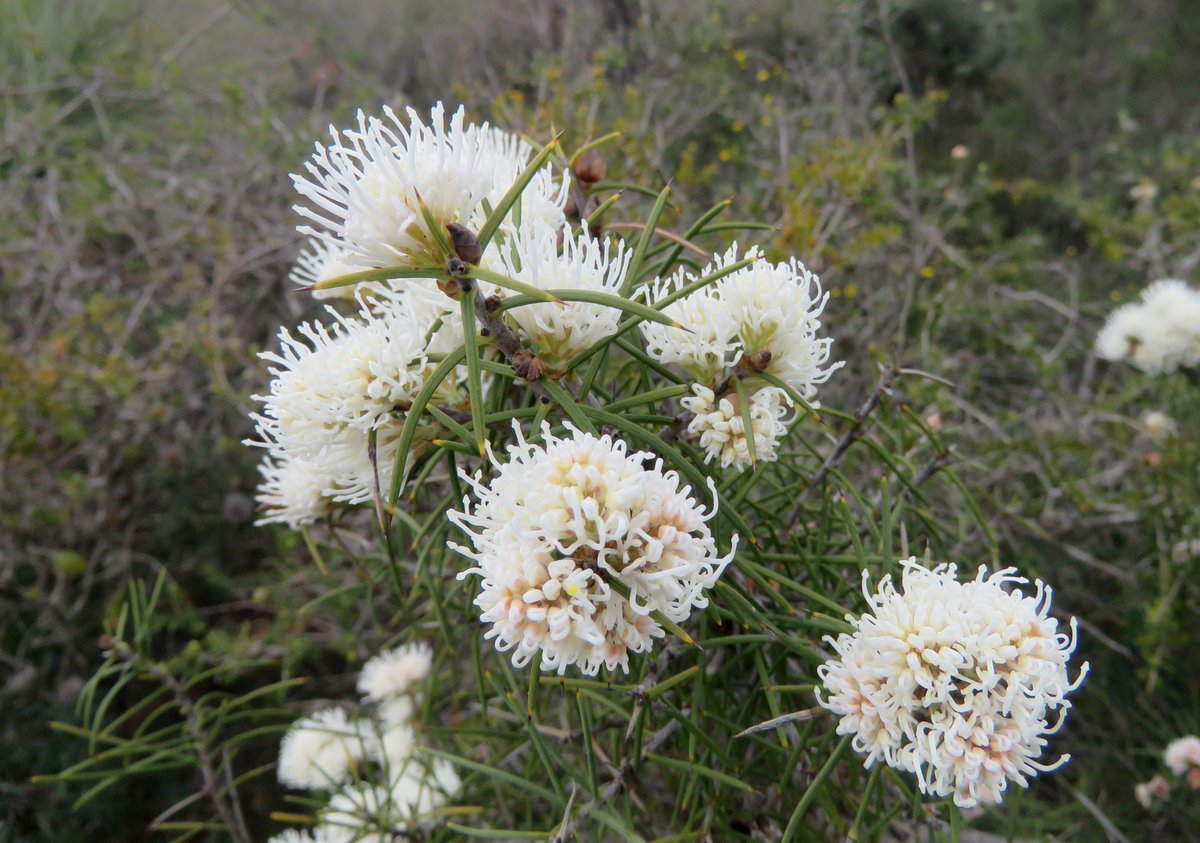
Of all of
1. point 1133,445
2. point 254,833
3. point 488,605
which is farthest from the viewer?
point 254,833

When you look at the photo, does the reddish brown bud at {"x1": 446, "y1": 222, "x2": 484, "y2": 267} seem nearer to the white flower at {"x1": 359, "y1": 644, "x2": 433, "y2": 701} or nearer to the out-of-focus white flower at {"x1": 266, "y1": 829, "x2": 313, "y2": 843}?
the white flower at {"x1": 359, "y1": 644, "x2": 433, "y2": 701}

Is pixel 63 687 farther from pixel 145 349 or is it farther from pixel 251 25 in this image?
pixel 251 25

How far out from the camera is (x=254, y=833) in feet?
6.92

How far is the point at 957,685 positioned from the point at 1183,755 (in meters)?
1.13

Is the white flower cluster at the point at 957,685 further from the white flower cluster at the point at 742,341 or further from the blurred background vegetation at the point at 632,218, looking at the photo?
the blurred background vegetation at the point at 632,218

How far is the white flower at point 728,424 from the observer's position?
2.00 ft

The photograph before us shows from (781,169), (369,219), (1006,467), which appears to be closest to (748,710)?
(369,219)

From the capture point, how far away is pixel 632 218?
5.49 ft

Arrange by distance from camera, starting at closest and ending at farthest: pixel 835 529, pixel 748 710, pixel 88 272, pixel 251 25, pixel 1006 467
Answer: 1. pixel 748 710
2. pixel 835 529
3. pixel 1006 467
4. pixel 88 272
5. pixel 251 25

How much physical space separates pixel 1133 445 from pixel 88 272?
2.99 metres

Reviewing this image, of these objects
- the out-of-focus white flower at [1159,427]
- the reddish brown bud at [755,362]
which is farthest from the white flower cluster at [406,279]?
the out-of-focus white flower at [1159,427]

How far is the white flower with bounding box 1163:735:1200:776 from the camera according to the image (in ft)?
4.27

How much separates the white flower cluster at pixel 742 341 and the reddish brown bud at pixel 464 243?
15 cm

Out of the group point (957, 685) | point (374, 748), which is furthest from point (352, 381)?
point (374, 748)
